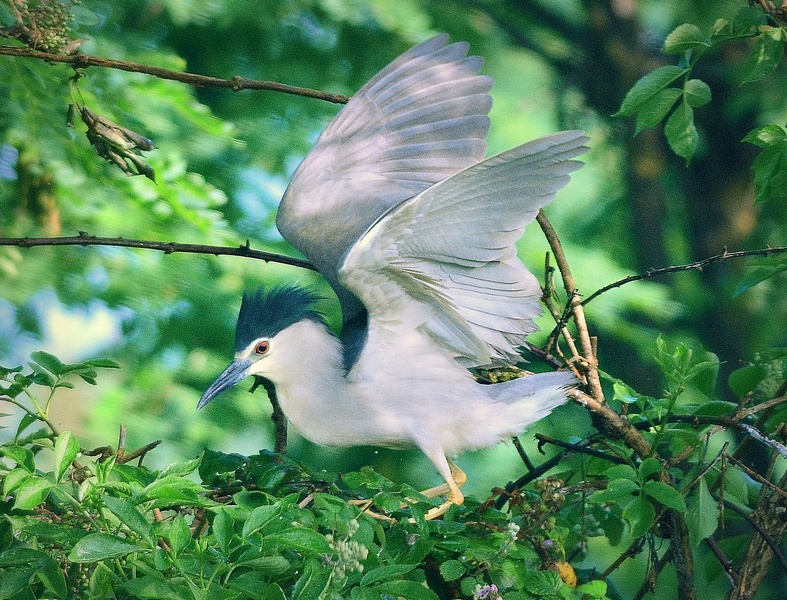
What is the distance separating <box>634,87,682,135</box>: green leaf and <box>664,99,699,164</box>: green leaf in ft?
0.03

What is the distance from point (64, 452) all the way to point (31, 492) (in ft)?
0.14

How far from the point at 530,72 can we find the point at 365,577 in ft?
7.23

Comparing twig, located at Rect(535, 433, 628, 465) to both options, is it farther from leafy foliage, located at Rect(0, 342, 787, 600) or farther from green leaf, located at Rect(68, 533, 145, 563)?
green leaf, located at Rect(68, 533, 145, 563)

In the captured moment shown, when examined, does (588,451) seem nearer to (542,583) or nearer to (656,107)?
(542,583)

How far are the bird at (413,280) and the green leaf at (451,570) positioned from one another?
247mm

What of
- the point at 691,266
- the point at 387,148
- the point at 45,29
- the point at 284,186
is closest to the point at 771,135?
the point at 691,266

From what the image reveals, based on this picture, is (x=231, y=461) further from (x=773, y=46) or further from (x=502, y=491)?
(x=773, y=46)

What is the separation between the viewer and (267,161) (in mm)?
2096

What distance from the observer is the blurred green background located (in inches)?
68.8

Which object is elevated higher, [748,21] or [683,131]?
[748,21]

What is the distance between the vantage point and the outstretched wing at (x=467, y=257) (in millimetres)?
857

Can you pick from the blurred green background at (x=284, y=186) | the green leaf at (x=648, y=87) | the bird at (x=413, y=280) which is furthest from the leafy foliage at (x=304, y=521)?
the blurred green background at (x=284, y=186)

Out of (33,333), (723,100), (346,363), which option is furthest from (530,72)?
(346,363)

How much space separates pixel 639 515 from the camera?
720 millimetres
